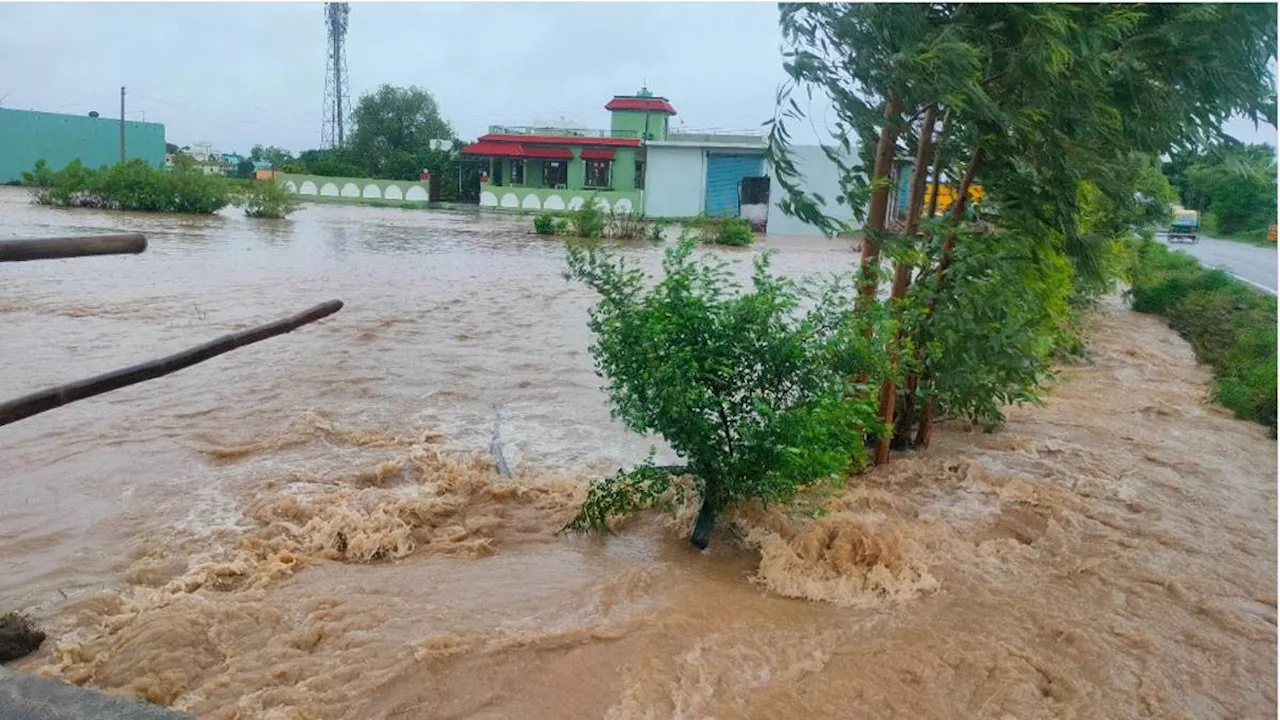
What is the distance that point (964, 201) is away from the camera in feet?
19.3

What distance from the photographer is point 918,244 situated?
18.4ft

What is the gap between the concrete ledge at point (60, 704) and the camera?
236 cm

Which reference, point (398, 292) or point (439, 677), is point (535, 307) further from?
point (439, 677)

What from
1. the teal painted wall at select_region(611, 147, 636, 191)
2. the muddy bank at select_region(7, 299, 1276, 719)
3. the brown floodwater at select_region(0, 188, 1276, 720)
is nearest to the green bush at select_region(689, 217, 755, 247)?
the teal painted wall at select_region(611, 147, 636, 191)

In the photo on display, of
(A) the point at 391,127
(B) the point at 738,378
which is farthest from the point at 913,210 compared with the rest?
(A) the point at 391,127

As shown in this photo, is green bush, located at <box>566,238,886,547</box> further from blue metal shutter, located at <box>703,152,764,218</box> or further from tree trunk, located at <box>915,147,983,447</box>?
blue metal shutter, located at <box>703,152,764,218</box>

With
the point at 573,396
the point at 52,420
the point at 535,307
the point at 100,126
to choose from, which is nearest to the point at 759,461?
the point at 573,396

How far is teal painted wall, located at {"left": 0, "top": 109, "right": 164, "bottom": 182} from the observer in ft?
124

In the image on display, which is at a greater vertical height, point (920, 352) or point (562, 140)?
point (562, 140)

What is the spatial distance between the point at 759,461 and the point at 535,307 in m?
10.1

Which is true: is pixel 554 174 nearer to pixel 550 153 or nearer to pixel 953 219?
pixel 550 153

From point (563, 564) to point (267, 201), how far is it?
26419 mm

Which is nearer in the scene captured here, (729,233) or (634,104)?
(729,233)

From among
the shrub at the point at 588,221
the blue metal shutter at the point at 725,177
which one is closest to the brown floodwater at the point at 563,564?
the shrub at the point at 588,221
